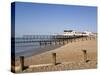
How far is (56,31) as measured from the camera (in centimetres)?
418

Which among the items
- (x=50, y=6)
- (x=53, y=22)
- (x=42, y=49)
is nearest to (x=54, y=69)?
(x=42, y=49)

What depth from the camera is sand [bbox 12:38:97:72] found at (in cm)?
404

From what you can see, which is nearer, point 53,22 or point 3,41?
point 3,41

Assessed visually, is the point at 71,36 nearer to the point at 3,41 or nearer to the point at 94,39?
the point at 94,39

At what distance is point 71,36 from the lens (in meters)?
4.33

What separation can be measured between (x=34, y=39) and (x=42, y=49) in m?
0.22

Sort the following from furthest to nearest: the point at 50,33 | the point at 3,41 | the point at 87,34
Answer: the point at 87,34, the point at 50,33, the point at 3,41

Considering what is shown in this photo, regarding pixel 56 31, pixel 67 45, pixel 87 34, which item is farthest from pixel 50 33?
pixel 87 34

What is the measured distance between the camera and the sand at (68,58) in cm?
404

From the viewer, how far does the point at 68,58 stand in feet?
14.0

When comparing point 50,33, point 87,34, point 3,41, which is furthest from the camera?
point 87,34

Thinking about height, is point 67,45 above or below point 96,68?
above

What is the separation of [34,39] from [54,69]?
64cm

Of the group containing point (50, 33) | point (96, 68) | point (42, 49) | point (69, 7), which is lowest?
point (96, 68)
